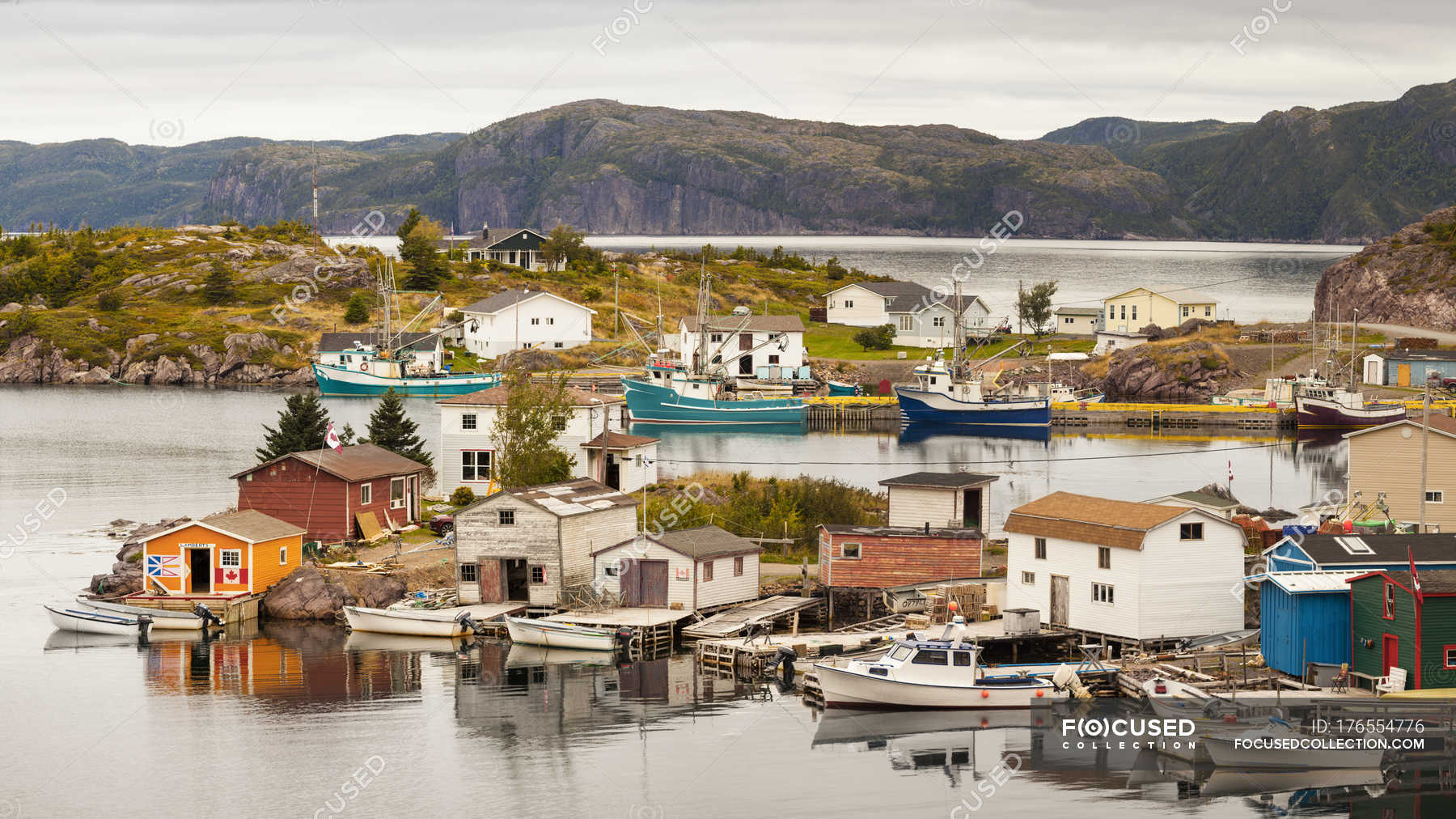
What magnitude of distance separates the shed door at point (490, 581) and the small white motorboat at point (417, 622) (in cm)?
163

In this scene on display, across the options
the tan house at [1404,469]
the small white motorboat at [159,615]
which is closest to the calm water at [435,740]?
the small white motorboat at [159,615]

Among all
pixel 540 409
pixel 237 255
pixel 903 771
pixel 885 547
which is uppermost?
pixel 237 255

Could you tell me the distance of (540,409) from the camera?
5194cm

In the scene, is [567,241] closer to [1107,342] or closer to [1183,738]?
[1107,342]

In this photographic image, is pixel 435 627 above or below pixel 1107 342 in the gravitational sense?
below

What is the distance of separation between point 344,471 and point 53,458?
34.2 metres

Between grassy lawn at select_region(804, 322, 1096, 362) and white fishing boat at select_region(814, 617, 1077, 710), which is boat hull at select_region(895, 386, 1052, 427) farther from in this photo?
white fishing boat at select_region(814, 617, 1077, 710)

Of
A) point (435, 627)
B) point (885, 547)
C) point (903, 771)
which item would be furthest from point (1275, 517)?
point (435, 627)

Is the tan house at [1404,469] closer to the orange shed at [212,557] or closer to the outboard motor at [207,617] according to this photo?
the orange shed at [212,557]

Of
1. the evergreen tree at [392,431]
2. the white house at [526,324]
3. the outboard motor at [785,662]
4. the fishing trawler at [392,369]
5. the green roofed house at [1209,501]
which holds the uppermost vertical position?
the white house at [526,324]

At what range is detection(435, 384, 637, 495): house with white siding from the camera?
178 ft

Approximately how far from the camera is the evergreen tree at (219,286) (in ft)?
420

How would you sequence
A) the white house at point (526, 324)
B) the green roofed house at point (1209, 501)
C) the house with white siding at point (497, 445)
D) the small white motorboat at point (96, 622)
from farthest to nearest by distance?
the white house at point (526, 324) < the house with white siding at point (497, 445) < the green roofed house at point (1209, 501) < the small white motorboat at point (96, 622)

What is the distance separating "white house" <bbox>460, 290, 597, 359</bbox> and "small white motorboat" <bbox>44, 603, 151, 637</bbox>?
251 ft
